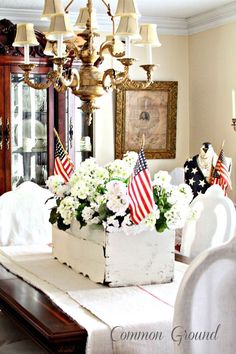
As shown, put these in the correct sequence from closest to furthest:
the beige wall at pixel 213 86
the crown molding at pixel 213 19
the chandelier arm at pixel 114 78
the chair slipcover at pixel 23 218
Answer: the chandelier arm at pixel 114 78
the chair slipcover at pixel 23 218
the crown molding at pixel 213 19
the beige wall at pixel 213 86

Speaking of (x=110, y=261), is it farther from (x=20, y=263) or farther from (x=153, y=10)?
(x=153, y=10)

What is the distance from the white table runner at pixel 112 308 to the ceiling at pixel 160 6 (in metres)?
3.17

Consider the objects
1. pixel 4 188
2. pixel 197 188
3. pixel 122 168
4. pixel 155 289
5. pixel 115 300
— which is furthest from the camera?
pixel 4 188

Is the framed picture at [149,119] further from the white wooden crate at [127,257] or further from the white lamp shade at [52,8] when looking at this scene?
the white wooden crate at [127,257]

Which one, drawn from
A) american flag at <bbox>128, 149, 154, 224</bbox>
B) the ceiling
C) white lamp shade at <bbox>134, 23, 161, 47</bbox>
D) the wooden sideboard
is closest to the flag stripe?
american flag at <bbox>128, 149, 154, 224</bbox>

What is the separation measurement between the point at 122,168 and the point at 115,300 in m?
0.62

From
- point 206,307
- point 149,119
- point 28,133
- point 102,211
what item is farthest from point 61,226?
point 149,119

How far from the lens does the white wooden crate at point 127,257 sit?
264 centimetres

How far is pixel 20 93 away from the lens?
607 cm

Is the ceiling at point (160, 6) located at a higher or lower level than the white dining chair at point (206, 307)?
higher

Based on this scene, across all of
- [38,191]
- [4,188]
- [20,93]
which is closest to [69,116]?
[20,93]

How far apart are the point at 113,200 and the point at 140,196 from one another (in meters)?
0.11

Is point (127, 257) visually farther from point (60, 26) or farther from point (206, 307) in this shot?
point (60, 26)

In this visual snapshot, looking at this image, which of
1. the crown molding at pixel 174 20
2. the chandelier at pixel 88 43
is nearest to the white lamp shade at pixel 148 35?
the chandelier at pixel 88 43
